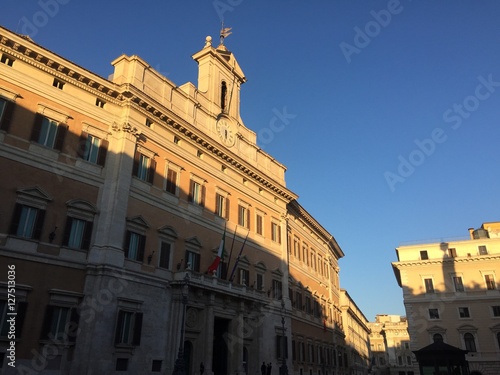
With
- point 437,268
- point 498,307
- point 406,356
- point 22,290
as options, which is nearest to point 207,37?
point 22,290

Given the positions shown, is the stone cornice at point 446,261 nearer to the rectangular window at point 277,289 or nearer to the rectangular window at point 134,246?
the rectangular window at point 277,289

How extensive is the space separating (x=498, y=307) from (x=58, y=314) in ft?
140

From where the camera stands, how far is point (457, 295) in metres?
45.1

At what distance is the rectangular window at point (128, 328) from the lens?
20141 millimetres

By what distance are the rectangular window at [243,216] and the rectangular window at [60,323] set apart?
47.4 feet

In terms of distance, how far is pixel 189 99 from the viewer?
2839 cm

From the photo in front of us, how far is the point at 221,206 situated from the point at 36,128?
42.8 feet

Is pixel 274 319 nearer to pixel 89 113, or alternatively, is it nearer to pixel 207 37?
pixel 89 113

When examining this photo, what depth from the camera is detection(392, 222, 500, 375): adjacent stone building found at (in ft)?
139

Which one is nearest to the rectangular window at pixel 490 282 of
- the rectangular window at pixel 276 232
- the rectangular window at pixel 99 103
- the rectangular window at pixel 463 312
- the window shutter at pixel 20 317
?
the rectangular window at pixel 463 312

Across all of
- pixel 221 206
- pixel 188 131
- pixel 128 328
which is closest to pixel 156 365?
pixel 128 328

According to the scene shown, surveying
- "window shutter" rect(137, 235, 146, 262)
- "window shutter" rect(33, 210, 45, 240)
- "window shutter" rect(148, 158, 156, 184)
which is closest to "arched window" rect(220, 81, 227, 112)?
"window shutter" rect(148, 158, 156, 184)

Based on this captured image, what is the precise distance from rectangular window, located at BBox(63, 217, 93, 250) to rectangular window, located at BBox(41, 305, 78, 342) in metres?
2.93

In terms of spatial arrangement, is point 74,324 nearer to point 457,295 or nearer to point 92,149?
point 92,149
